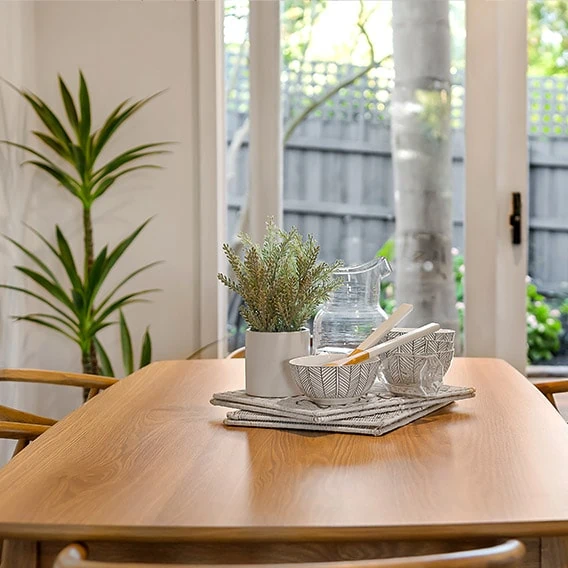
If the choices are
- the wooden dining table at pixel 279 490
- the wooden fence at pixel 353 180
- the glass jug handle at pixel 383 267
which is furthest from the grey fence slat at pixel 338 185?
the wooden dining table at pixel 279 490

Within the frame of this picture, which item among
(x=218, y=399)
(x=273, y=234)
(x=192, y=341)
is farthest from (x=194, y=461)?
(x=192, y=341)

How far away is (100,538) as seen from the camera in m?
1.01

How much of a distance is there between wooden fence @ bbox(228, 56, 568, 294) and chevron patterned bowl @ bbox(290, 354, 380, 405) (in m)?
2.02

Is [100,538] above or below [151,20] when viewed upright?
below

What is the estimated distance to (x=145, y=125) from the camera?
3.32 m

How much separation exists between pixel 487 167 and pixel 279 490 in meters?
2.42

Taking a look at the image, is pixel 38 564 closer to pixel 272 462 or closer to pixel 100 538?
pixel 100 538

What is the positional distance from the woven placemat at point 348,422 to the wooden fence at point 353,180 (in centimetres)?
199

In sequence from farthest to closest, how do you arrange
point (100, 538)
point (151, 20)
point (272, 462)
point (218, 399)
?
1. point (151, 20)
2. point (218, 399)
3. point (272, 462)
4. point (100, 538)

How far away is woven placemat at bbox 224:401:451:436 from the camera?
1.44 m

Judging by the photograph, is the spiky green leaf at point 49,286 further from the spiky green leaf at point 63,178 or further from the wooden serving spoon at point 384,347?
the wooden serving spoon at point 384,347

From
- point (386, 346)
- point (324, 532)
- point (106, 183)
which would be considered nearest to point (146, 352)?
point (106, 183)

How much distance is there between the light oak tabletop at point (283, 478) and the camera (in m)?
1.01

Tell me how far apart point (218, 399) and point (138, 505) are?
0.56 m
